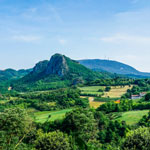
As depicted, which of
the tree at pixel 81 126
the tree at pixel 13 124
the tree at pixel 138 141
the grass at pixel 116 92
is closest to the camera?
the tree at pixel 138 141

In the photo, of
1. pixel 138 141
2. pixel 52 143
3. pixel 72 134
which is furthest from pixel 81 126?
pixel 138 141

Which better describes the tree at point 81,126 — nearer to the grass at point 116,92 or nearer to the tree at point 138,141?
the tree at point 138,141

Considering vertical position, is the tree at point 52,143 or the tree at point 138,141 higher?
the tree at point 138,141

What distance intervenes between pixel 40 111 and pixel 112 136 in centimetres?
5997

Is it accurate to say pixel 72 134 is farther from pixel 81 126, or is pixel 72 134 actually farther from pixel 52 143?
pixel 52 143

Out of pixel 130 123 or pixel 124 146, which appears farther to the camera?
pixel 130 123

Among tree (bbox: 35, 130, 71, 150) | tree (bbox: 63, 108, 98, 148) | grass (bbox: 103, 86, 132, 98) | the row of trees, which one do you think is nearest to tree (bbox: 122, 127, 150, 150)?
the row of trees

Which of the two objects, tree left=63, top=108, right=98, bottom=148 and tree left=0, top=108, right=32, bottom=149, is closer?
tree left=0, top=108, right=32, bottom=149

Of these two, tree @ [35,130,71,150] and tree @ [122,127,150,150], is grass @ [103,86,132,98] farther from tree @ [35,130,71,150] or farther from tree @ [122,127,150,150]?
tree @ [35,130,71,150]

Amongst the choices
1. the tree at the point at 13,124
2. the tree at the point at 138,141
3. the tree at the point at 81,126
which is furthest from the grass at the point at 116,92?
the tree at the point at 138,141

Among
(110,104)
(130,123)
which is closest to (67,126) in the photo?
(130,123)

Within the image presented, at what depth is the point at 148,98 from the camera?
97.8 meters

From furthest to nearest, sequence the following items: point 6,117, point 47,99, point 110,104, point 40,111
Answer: point 47,99
point 40,111
point 110,104
point 6,117

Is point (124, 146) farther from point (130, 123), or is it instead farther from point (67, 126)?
point (130, 123)
